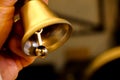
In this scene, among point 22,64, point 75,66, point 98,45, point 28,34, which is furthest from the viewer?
point 98,45

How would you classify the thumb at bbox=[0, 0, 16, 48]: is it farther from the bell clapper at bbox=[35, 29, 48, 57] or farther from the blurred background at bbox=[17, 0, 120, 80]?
the blurred background at bbox=[17, 0, 120, 80]

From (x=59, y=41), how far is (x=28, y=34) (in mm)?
121

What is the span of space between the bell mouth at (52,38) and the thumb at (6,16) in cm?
5

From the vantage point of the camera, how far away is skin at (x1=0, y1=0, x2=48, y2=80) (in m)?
0.71

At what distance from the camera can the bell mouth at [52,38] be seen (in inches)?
29.3

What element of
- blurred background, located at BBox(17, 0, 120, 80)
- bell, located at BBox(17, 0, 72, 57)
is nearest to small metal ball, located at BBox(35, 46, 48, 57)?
bell, located at BBox(17, 0, 72, 57)

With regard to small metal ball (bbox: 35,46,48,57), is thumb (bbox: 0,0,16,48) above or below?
above

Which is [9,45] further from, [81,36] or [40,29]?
[81,36]

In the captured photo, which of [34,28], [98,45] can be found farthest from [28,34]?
[98,45]

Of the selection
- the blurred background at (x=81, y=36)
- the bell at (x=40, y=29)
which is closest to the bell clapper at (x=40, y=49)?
the bell at (x=40, y=29)

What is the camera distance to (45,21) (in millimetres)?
663

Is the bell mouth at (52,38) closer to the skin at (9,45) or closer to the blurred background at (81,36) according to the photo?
the skin at (9,45)

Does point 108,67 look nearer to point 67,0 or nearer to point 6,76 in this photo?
point 67,0

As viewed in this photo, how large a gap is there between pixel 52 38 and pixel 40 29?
0.09m
